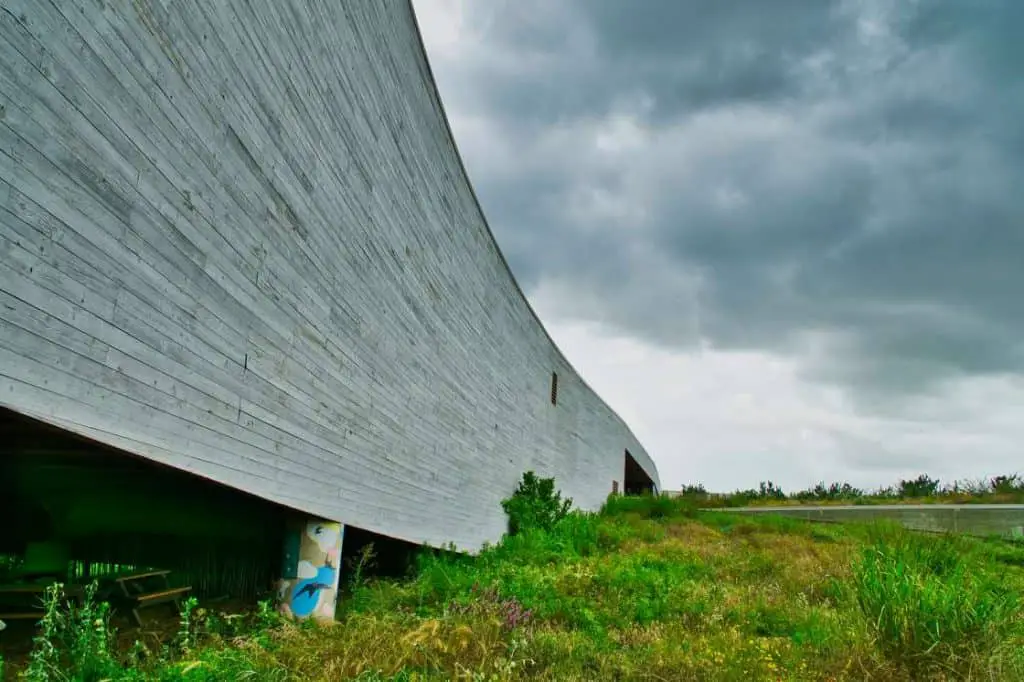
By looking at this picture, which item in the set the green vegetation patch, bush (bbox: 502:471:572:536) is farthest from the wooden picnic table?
bush (bbox: 502:471:572:536)

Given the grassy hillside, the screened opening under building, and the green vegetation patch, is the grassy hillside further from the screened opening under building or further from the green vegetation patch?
the screened opening under building

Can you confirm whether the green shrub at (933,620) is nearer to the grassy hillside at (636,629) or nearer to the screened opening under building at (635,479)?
the grassy hillside at (636,629)

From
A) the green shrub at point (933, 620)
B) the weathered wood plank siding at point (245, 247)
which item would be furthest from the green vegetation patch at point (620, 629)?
the weathered wood plank siding at point (245, 247)

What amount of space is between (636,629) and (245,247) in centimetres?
420

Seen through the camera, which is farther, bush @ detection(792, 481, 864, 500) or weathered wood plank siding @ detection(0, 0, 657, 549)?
bush @ detection(792, 481, 864, 500)

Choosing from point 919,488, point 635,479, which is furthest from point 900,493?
point 635,479

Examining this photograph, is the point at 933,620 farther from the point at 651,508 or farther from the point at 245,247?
→ the point at 651,508

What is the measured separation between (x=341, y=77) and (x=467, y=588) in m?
5.18

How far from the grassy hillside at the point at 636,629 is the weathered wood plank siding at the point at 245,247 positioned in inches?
42.3

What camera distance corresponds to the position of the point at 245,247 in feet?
17.5

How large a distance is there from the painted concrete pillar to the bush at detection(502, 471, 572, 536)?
7.01 m

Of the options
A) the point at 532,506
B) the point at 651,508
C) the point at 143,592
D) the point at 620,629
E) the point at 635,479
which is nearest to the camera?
the point at 620,629

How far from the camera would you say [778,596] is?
791cm

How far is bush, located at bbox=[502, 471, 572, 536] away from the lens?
14219mm
